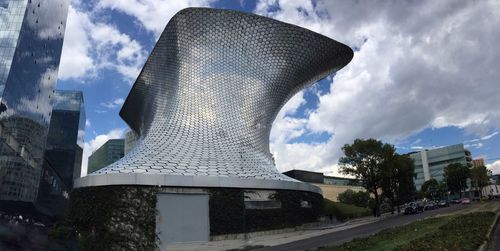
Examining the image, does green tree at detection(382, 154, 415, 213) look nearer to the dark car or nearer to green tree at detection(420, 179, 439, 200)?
the dark car

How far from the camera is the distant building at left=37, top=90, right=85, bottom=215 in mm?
90000

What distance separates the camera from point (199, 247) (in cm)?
2319

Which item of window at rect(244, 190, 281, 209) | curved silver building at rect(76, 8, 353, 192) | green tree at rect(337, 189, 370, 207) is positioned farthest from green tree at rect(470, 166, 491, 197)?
window at rect(244, 190, 281, 209)

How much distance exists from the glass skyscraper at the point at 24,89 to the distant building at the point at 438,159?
361ft

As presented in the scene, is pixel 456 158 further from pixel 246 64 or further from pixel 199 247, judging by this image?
pixel 199 247

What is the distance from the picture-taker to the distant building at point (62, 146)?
9000 centimetres

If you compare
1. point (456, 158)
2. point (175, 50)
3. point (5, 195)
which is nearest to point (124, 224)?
point (175, 50)

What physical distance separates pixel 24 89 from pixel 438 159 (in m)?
129

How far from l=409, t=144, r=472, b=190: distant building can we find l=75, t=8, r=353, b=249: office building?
343 feet

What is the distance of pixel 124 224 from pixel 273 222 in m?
10.4

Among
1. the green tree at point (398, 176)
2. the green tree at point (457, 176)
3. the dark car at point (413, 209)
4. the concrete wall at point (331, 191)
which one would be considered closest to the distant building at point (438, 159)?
the green tree at point (457, 176)

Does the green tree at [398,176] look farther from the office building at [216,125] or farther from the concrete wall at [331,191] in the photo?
the concrete wall at [331,191]

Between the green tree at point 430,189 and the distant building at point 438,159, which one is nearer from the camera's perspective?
the green tree at point 430,189

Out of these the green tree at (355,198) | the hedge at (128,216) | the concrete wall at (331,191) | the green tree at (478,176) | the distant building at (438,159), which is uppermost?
the distant building at (438,159)
